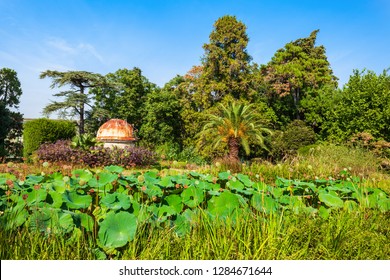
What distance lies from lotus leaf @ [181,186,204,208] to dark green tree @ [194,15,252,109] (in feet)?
73.8

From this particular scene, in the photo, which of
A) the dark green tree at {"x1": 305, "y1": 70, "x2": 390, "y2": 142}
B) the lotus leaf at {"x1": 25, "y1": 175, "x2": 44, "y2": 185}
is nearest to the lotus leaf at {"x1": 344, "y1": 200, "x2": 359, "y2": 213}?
the lotus leaf at {"x1": 25, "y1": 175, "x2": 44, "y2": 185}

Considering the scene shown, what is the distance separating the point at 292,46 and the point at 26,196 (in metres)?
29.1

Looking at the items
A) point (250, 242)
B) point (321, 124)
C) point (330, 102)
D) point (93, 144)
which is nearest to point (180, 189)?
point (250, 242)

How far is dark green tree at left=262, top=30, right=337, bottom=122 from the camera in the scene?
2744cm


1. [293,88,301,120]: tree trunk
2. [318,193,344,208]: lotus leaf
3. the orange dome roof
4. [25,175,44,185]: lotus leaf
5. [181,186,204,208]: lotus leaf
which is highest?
[293,88,301,120]: tree trunk

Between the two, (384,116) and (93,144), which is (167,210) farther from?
(384,116)

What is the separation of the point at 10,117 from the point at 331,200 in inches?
920

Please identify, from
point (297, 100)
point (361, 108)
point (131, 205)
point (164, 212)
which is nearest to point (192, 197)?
point (164, 212)

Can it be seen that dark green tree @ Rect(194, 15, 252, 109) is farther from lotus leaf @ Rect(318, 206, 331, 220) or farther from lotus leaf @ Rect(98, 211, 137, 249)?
lotus leaf @ Rect(98, 211, 137, 249)

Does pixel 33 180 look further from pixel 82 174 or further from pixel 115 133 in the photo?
pixel 115 133

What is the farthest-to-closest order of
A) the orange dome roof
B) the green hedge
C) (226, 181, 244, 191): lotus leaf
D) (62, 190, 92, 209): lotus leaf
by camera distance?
the orange dome roof < the green hedge < (226, 181, 244, 191): lotus leaf < (62, 190, 92, 209): lotus leaf

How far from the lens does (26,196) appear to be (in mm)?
3012

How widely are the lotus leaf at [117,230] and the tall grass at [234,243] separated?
0.08 metres

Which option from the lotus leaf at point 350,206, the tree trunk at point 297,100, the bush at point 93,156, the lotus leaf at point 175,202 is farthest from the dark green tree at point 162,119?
the lotus leaf at point 175,202
